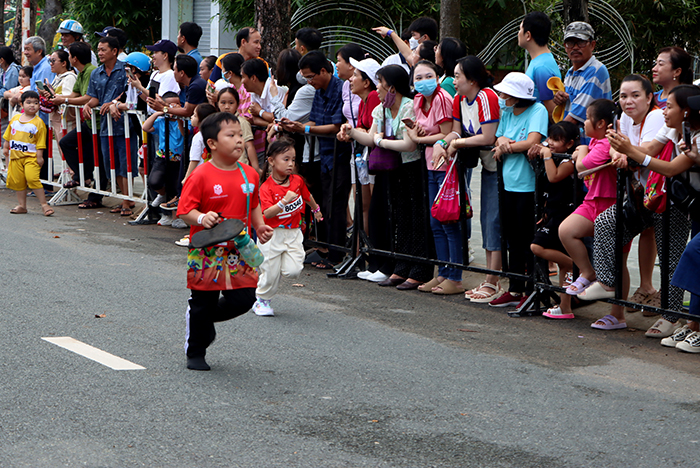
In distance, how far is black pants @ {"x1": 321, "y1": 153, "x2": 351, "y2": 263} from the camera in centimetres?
931

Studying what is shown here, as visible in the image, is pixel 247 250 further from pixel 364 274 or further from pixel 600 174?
pixel 364 274

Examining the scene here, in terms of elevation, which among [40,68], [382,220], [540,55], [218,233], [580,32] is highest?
[40,68]

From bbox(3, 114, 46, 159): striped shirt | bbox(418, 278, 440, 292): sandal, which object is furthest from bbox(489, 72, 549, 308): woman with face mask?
bbox(3, 114, 46, 159): striped shirt

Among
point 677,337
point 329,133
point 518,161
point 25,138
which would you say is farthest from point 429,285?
point 25,138

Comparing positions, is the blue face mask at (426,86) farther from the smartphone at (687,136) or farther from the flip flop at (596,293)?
the smartphone at (687,136)

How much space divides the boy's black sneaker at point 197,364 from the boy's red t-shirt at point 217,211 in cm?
43

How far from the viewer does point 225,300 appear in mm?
5605

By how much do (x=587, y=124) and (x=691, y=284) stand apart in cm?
152

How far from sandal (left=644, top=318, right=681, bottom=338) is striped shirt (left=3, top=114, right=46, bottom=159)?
8465 mm

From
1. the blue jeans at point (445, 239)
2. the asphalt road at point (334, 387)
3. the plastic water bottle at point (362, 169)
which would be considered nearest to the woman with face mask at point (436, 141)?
the blue jeans at point (445, 239)

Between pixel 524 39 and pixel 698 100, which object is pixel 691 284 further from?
pixel 524 39

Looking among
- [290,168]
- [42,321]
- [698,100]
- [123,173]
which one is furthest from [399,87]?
[123,173]

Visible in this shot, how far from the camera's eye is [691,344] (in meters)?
6.37

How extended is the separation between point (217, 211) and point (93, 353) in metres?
1.19
